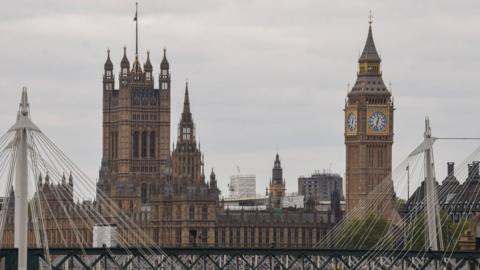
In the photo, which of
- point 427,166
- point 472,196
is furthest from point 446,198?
point 427,166

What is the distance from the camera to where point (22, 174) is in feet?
334

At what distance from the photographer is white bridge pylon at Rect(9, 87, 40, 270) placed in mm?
101500

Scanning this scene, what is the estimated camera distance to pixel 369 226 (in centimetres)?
19750

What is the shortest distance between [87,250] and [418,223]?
199 ft

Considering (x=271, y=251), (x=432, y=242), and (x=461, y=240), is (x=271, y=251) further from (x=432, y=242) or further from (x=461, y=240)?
(x=461, y=240)

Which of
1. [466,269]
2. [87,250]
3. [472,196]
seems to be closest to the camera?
[87,250]

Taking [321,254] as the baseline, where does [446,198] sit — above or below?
above

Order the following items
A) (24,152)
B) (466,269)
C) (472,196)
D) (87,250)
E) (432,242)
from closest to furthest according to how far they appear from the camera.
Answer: (24,152)
(87,250)
(432,242)
(466,269)
(472,196)

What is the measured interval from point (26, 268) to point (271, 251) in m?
14.8

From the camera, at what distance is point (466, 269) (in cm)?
13450

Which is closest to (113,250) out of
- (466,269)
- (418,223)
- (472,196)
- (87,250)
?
(87,250)

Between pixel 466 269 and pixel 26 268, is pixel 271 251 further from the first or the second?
pixel 466 269

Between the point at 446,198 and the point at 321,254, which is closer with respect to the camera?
the point at 321,254

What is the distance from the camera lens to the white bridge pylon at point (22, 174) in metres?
102
